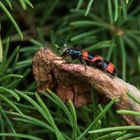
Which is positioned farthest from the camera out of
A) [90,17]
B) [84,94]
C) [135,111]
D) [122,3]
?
[90,17]

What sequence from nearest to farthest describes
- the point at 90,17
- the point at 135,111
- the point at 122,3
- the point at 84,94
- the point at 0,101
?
1. the point at 135,111
2. the point at 84,94
3. the point at 0,101
4. the point at 122,3
5. the point at 90,17

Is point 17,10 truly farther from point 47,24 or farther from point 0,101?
point 0,101

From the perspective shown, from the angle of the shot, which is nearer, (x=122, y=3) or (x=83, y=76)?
(x=83, y=76)

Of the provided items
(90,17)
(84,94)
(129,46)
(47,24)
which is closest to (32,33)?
(47,24)

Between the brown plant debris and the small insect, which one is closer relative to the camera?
the brown plant debris
